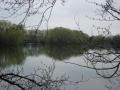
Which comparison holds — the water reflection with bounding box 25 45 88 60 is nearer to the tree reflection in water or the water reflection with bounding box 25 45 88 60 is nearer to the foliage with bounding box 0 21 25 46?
the tree reflection in water

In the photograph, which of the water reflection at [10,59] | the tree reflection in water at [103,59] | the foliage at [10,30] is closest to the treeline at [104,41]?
the tree reflection in water at [103,59]

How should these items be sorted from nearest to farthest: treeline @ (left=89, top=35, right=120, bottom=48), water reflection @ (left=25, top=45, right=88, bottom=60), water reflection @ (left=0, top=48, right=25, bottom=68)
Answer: treeline @ (left=89, top=35, right=120, bottom=48), water reflection @ (left=25, top=45, right=88, bottom=60), water reflection @ (left=0, top=48, right=25, bottom=68)

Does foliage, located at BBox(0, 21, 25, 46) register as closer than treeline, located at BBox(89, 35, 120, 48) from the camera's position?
Yes

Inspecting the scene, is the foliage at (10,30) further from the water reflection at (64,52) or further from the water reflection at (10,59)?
the water reflection at (10,59)

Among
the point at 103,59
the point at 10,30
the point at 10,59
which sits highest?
the point at 10,30

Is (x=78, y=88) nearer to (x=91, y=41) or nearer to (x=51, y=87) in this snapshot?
(x=51, y=87)

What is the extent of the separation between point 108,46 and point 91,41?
0.15m

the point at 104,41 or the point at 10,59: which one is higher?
the point at 104,41

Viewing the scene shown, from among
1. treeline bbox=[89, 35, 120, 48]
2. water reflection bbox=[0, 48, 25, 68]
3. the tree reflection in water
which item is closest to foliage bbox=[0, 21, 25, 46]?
the tree reflection in water

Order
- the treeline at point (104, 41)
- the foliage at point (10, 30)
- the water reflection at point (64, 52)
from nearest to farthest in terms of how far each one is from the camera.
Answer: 1. the foliage at point (10, 30)
2. the treeline at point (104, 41)
3. the water reflection at point (64, 52)

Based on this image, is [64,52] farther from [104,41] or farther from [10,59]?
[104,41]

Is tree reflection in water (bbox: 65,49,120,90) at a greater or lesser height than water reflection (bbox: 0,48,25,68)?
greater

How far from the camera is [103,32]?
2.17m

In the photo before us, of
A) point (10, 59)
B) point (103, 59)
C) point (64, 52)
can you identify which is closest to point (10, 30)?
point (103, 59)
